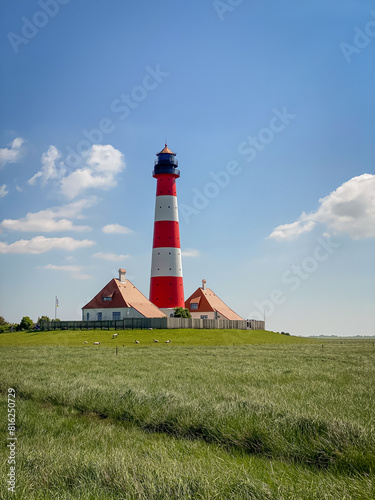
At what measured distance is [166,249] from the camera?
5997 cm

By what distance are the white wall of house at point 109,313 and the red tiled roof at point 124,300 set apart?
1.40ft

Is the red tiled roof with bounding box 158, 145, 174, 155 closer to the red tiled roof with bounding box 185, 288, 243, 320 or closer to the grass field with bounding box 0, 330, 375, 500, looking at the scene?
the red tiled roof with bounding box 185, 288, 243, 320

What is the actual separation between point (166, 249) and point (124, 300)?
965 centimetres

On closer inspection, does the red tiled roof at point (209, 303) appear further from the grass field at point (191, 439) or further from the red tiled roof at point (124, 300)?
the grass field at point (191, 439)

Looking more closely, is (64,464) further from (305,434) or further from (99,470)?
(305,434)

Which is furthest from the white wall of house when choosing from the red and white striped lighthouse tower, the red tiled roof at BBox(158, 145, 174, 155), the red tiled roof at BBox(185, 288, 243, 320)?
the red tiled roof at BBox(158, 145, 174, 155)

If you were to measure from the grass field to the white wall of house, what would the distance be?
47.2 m

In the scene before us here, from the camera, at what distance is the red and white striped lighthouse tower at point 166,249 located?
6003cm

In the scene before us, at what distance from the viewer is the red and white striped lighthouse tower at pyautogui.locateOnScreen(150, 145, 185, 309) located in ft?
197

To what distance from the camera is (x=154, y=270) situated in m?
60.5

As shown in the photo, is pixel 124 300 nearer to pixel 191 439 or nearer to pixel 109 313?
pixel 109 313

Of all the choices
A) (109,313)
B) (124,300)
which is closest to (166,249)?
(124,300)

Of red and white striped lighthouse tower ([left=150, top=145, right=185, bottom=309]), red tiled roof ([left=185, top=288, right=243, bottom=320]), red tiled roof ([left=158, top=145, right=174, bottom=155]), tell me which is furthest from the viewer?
red tiled roof ([left=185, top=288, right=243, bottom=320])

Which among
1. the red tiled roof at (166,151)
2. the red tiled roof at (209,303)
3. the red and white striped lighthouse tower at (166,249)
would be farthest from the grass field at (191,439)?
the red tiled roof at (209,303)
